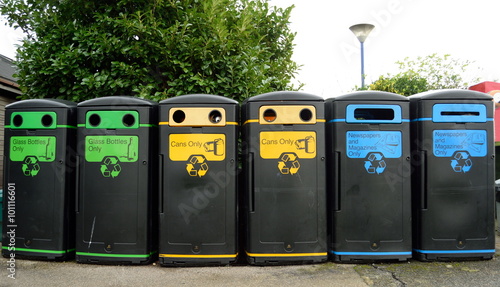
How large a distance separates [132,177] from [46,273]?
1.15 m

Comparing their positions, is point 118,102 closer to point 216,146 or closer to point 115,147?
point 115,147

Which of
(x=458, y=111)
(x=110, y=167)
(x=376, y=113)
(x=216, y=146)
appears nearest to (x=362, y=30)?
(x=376, y=113)

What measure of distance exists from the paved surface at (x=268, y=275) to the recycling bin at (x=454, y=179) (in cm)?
20

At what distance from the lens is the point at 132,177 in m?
3.41

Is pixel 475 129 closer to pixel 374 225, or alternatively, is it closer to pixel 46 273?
pixel 374 225

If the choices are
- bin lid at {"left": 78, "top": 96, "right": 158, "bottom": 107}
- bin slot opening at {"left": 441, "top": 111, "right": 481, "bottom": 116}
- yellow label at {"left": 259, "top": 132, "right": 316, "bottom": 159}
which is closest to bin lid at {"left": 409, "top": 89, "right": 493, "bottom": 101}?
bin slot opening at {"left": 441, "top": 111, "right": 481, "bottom": 116}

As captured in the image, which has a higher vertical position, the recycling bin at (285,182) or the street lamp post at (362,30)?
the street lamp post at (362,30)

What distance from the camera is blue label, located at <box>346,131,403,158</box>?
3393 mm

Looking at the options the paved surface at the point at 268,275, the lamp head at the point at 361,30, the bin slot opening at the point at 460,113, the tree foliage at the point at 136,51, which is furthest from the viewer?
the lamp head at the point at 361,30

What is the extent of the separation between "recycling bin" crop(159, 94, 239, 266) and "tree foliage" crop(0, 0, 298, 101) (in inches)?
48.6

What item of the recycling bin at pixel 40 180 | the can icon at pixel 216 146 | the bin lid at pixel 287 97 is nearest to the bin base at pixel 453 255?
the bin lid at pixel 287 97

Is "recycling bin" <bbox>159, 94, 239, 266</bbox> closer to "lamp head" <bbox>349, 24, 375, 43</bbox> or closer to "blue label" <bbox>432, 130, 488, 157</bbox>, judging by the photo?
"blue label" <bbox>432, 130, 488, 157</bbox>

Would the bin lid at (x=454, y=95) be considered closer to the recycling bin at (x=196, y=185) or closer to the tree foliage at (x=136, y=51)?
the recycling bin at (x=196, y=185)

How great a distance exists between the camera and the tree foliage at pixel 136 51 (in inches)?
177
